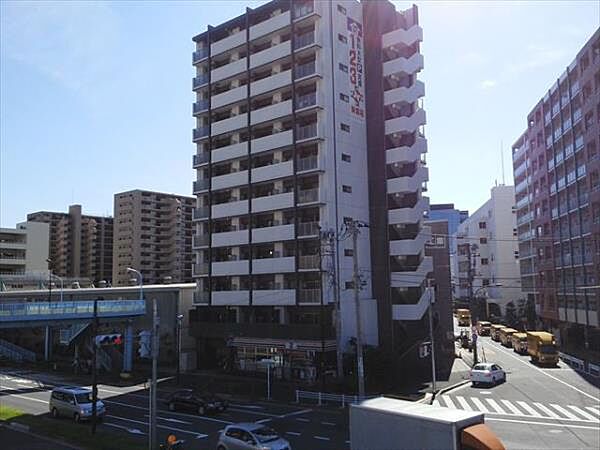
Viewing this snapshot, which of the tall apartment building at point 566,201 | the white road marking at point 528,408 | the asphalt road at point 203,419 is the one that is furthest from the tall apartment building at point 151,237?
the white road marking at point 528,408

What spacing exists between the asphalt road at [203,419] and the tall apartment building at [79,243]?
340 feet

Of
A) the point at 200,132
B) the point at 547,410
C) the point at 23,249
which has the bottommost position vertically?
the point at 547,410

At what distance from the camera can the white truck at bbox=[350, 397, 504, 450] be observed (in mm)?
13961

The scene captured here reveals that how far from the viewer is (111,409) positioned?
36.7m

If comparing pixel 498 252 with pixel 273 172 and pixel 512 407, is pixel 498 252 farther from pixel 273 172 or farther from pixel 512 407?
pixel 512 407

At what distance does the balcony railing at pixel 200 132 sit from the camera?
60.3 meters

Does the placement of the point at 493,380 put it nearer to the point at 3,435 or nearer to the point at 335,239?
the point at 335,239

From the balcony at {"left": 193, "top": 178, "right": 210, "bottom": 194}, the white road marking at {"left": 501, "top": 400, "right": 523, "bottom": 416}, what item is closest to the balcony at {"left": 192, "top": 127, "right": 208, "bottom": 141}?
the balcony at {"left": 193, "top": 178, "right": 210, "bottom": 194}

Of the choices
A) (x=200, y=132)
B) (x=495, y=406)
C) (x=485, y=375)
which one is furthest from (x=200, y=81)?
(x=495, y=406)

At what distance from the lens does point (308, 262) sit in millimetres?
49062

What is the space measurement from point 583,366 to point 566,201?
94.4 feet

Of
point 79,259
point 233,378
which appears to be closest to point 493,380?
point 233,378

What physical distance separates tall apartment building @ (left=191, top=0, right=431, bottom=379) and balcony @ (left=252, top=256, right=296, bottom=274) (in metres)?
0.14

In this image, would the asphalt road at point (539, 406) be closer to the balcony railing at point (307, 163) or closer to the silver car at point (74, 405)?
the silver car at point (74, 405)
